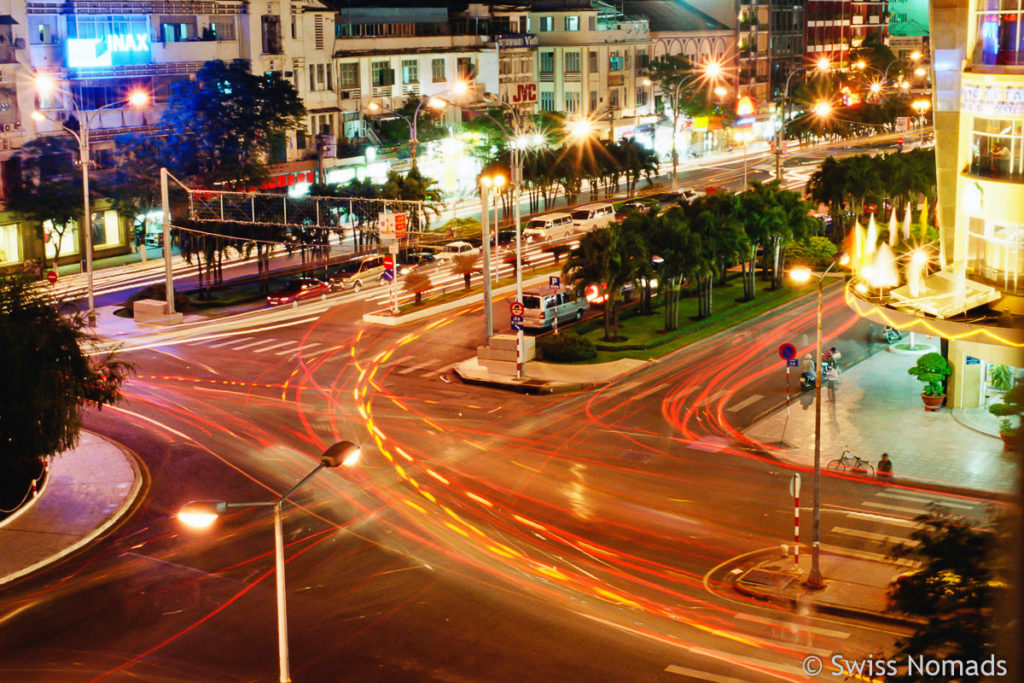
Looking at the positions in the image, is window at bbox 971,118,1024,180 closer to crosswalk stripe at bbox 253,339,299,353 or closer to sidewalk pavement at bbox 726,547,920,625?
sidewalk pavement at bbox 726,547,920,625

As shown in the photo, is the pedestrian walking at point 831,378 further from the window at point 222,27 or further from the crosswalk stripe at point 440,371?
the window at point 222,27

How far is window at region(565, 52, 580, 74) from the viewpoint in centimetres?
10712

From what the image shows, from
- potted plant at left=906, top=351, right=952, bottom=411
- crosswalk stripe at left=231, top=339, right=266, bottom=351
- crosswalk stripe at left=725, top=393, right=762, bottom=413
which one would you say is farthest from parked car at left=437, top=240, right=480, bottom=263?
potted plant at left=906, top=351, right=952, bottom=411

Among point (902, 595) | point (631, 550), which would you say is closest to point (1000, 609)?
point (902, 595)

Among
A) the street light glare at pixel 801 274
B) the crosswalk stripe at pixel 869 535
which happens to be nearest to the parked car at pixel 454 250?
the street light glare at pixel 801 274

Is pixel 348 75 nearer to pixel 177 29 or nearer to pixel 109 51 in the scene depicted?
pixel 177 29

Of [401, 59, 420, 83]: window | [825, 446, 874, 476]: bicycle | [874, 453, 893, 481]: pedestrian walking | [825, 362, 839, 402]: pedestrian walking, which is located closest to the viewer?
[874, 453, 893, 481]: pedestrian walking

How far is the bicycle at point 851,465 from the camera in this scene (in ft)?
109

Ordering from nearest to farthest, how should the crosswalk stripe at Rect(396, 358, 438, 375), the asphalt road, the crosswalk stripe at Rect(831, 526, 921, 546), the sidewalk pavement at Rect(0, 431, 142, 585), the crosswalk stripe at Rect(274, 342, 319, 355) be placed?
the asphalt road
the crosswalk stripe at Rect(831, 526, 921, 546)
the sidewalk pavement at Rect(0, 431, 142, 585)
the crosswalk stripe at Rect(396, 358, 438, 375)
the crosswalk stripe at Rect(274, 342, 319, 355)

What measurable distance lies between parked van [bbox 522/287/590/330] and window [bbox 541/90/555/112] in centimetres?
5724

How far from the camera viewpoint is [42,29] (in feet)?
222

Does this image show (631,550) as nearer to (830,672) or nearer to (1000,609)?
(830,672)

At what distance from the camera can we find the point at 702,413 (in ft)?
130

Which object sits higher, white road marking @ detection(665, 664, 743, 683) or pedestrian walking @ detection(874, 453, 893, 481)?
pedestrian walking @ detection(874, 453, 893, 481)
